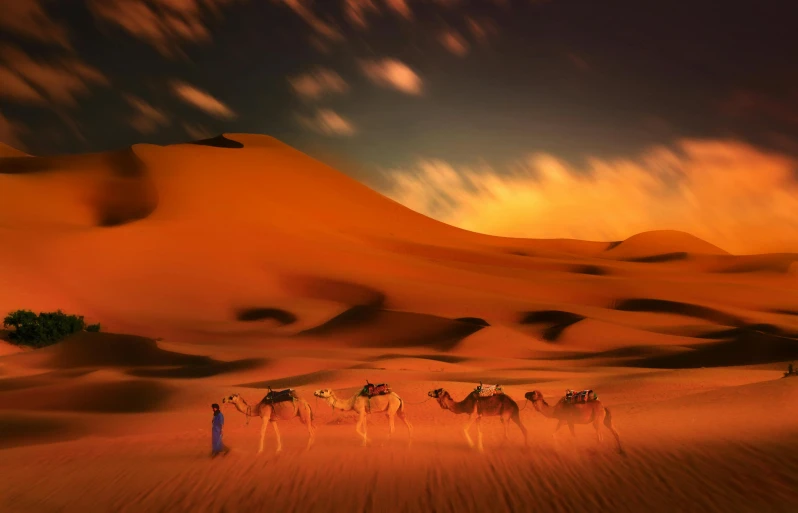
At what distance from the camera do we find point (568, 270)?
113750 millimetres

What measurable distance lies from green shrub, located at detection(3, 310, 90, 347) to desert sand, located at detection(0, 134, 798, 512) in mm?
1200

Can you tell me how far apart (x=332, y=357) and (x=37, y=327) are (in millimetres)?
19056

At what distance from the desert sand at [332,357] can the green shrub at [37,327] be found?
1.20m

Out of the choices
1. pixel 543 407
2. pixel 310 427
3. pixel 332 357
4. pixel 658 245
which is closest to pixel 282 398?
pixel 310 427

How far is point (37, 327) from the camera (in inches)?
1905

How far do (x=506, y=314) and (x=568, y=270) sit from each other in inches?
1968

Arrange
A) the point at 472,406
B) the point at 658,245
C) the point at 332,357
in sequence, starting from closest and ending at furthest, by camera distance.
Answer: the point at 472,406
the point at 332,357
the point at 658,245

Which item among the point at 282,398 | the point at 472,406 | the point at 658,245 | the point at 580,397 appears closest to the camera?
the point at 580,397

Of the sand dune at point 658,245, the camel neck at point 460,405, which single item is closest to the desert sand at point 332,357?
the camel neck at point 460,405

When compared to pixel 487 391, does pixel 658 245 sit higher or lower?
higher

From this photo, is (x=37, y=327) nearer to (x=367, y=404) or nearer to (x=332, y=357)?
(x=332, y=357)

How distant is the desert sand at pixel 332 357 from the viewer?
14.0 m

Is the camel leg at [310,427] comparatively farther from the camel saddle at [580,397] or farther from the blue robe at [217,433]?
the camel saddle at [580,397]

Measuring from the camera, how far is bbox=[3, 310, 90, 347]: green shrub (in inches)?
1891
